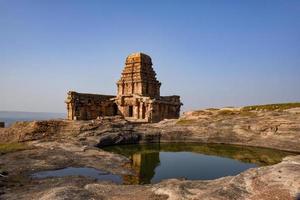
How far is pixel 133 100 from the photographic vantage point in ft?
196

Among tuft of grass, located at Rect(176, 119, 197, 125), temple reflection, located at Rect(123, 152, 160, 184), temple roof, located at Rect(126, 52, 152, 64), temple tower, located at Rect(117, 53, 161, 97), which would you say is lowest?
temple reflection, located at Rect(123, 152, 160, 184)

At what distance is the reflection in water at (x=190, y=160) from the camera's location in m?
22.6

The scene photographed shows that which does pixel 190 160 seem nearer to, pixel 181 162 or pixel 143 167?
pixel 181 162

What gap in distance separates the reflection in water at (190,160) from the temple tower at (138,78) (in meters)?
25.0

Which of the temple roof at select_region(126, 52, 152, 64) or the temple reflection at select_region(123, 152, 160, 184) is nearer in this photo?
the temple reflection at select_region(123, 152, 160, 184)

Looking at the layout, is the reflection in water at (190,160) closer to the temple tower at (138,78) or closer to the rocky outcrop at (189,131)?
the rocky outcrop at (189,131)

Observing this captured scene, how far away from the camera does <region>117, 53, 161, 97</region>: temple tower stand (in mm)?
62675

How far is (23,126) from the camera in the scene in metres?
38.9

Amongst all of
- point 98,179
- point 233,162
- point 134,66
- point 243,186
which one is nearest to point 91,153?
point 98,179

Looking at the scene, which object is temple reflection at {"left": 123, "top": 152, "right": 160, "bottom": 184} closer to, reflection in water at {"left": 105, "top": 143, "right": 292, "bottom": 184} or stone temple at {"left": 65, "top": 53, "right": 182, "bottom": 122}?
reflection in water at {"left": 105, "top": 143, "right": 292, "bottom": 184}

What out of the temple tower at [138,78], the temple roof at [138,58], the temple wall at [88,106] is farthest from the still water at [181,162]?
the temple roof at [138,58]

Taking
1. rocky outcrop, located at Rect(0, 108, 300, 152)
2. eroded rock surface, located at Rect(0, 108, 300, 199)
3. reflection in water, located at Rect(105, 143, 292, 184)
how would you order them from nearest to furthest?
eroded rock surface, located at Rect(0, 108, 300, 199)
reflection in water, located at Rect(105, 143, 292, 184)
rocky outcrop, located at Rect(0, 108, 300, 152)

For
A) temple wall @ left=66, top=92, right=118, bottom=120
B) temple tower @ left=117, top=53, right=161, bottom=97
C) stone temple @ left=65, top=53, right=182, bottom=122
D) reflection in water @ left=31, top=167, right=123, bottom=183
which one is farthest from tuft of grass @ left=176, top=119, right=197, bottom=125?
reflection in water @ left=31, top=167, right=123, bottom=183

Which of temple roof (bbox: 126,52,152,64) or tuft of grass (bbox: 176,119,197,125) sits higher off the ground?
temple roof (bbox: 126,52,152,64)
